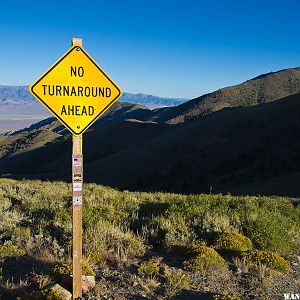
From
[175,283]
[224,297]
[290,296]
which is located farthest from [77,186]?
[290,296]

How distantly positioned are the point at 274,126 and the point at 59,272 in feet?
204

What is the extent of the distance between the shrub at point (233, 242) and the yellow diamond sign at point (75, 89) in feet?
11.9

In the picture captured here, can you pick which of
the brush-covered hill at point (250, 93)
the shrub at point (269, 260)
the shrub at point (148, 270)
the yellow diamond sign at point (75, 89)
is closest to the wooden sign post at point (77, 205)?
the yellow diamond sign at point (75, 89)

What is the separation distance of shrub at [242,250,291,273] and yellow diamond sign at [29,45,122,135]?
139 inches

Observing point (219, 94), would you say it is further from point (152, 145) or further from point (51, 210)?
point (51, 210)

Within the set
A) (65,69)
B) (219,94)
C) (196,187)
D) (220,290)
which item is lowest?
(196,187)

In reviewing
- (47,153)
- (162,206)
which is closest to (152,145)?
(47,153)

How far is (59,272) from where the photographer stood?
20.8 feet

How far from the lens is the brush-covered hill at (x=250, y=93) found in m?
170

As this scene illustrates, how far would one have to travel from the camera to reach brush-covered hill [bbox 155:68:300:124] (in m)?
170

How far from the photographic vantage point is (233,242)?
800 cm

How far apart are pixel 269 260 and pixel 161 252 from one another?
194cm

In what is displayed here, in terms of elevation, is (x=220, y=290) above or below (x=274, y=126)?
below

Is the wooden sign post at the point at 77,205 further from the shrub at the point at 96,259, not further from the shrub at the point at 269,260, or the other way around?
the shrub at the point at 269,260
